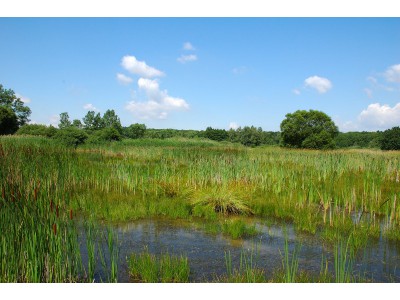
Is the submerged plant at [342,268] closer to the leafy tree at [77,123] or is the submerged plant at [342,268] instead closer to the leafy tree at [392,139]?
the leafy tree at [392,139]

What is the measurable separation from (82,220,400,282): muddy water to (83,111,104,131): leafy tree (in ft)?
209

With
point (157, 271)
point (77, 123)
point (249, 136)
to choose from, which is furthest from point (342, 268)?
point (249, 136)

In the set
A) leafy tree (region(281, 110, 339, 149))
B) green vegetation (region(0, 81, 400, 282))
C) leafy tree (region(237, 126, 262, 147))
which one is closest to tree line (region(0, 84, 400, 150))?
leafy tree (region(281, 110, 339, 149))

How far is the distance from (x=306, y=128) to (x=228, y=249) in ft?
164

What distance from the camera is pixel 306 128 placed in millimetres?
52656

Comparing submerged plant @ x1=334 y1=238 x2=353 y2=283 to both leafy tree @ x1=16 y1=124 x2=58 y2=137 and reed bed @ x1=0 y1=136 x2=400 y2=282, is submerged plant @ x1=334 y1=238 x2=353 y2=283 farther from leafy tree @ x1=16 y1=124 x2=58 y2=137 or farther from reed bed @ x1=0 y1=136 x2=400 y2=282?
leafy tree @ x1=16 y1=124 x2=58 y2=137

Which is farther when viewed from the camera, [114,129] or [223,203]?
[114,129]

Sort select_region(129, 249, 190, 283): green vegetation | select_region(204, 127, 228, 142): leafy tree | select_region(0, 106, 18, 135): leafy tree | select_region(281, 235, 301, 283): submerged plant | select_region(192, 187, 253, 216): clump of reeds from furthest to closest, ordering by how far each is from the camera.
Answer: select_region(204, 127, 228, 142): leafy tree < select_region(0, 106, 18, 135): leafy tree < select_region(192, 187, 253, 216): clump of reeds < select_region(129, 249, 190, 283): green vegetation < select_region(281, 235, 301, 283): submerged plant

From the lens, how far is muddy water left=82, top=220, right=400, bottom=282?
4.83 meters

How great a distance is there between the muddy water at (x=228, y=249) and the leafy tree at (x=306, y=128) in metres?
47.2

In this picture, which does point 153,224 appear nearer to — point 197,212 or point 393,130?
point 197,212

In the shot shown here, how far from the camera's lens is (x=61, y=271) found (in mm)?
3705

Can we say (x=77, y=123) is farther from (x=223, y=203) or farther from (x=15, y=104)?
(x=223, y=203)

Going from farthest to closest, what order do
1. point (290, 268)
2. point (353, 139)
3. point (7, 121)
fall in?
point (353, 139) → point (7, 121) → point (290, 268)
